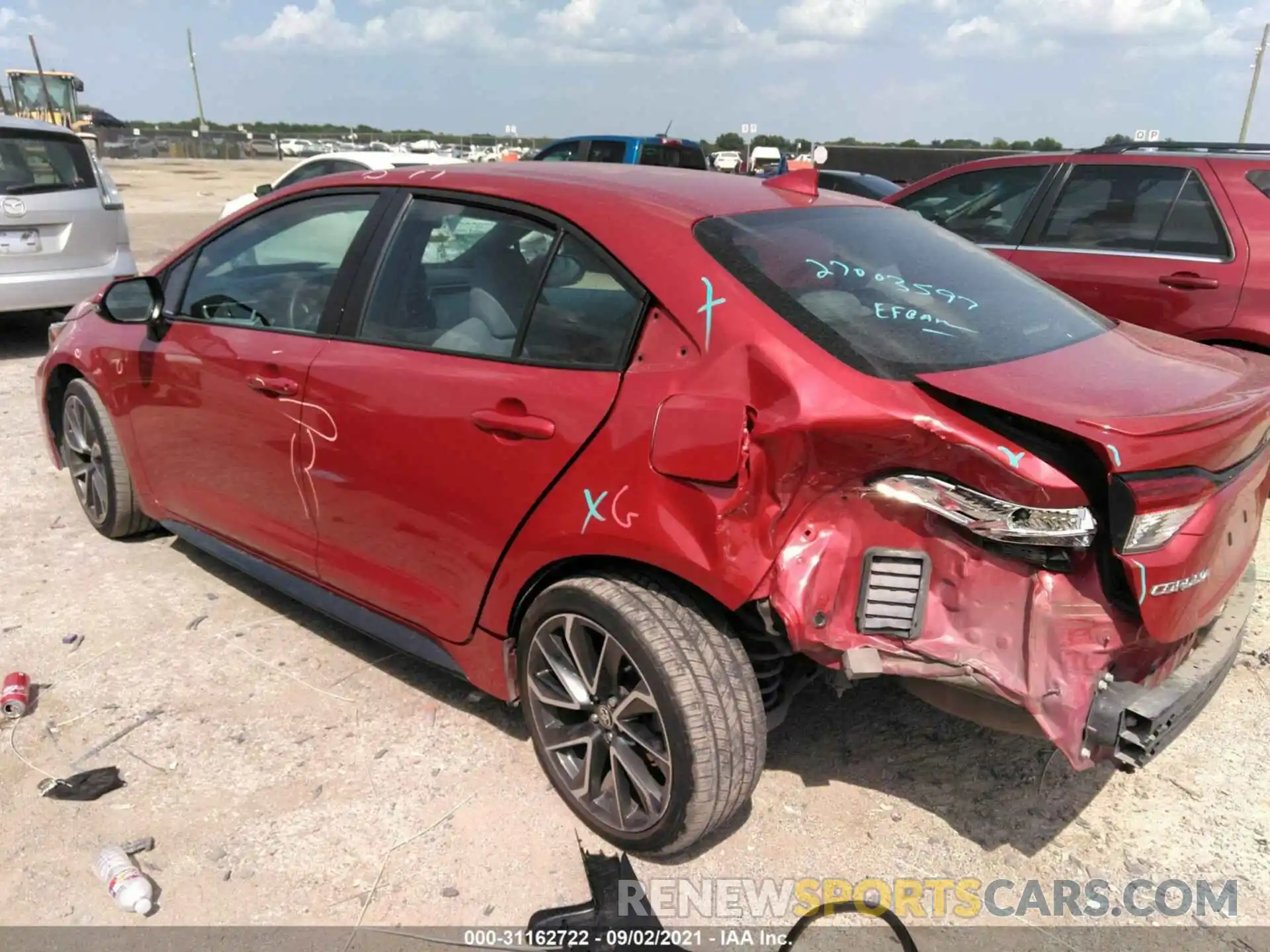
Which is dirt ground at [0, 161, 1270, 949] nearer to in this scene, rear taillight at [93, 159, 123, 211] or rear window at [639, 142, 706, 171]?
rear taillight at [93, 159, 123, 211]

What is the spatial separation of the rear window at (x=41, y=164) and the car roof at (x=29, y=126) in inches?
1.0

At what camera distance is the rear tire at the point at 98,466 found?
410cm

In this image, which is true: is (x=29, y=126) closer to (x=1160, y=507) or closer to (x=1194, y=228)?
(x=1194, y=228)

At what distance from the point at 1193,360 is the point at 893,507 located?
3.73 ft

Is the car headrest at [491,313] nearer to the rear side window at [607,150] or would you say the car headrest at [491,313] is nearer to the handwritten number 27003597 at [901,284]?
the handwritten number 27003597 at [901,284]

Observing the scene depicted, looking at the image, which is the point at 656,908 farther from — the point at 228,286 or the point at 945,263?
the point at 228,286

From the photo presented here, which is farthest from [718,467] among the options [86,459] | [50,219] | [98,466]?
[50,219]

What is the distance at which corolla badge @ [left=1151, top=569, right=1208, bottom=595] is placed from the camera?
2037mm

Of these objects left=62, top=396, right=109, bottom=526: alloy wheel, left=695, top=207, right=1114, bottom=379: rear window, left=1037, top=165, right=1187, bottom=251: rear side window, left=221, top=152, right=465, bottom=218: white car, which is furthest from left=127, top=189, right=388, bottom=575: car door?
left=221, top=152, right=465, bottom=218: white car

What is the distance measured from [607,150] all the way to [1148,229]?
8629 mm

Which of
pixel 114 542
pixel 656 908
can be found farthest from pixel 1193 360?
pixel 114 542

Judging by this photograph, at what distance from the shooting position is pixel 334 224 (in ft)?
10.6

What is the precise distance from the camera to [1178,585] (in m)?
2.08

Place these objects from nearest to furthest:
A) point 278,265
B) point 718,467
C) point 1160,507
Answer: point 1160,507, point 718,467, point 278,265
